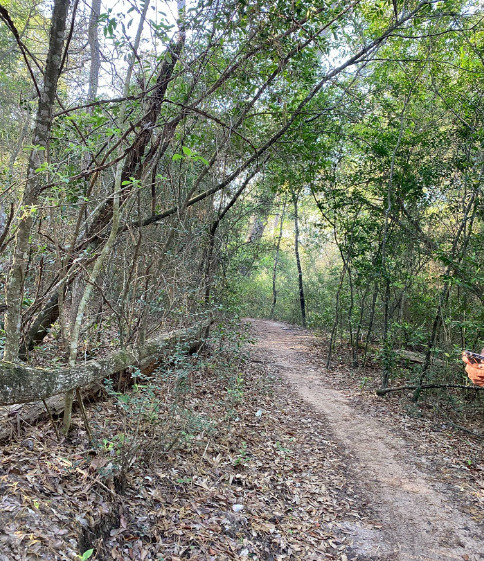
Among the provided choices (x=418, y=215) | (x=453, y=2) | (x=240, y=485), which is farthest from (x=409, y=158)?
(x=240, y=485)

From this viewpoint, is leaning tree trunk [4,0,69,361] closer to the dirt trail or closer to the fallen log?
the fallen log

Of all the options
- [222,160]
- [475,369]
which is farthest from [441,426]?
[222,160]

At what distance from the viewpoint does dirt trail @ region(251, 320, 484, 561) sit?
4105mm

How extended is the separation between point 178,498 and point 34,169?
384 centimetres

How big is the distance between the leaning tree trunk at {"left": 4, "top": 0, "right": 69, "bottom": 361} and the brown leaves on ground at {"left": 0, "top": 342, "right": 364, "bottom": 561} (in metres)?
1.31

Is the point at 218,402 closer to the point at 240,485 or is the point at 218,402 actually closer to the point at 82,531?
the point at 240,485

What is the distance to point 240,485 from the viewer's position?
4.98 m

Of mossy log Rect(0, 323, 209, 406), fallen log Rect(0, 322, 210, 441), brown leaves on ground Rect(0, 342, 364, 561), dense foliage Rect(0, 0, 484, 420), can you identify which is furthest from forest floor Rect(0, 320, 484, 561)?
dense foliage Rect(0, 0, 484, 420)

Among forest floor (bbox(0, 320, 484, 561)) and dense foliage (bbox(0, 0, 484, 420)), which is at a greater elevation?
dense foliage (bbox(0, 0, 484, 420))

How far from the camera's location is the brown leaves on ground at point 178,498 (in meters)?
3.16

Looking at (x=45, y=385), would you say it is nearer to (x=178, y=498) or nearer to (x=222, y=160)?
(x=178, y=498)

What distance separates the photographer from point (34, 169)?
350 cm

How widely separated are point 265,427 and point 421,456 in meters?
2.74

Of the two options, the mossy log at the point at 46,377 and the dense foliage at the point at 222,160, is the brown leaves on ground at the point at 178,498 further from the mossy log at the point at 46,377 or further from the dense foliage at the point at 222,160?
the dense foliage at the point at 222,160
